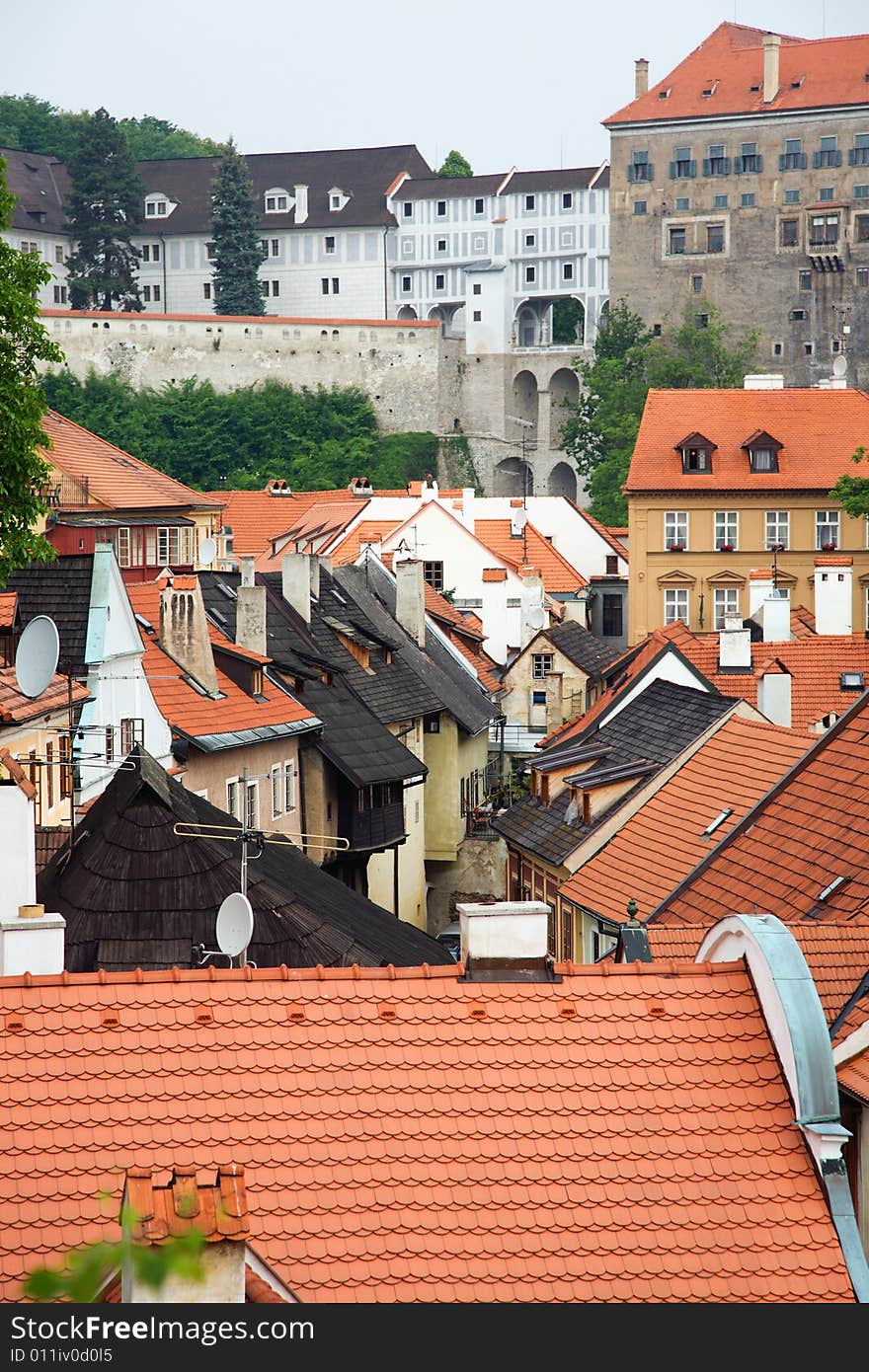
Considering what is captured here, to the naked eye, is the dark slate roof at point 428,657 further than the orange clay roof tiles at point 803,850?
Yes

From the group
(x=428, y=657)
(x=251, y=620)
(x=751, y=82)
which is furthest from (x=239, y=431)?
(x=251, y=620)

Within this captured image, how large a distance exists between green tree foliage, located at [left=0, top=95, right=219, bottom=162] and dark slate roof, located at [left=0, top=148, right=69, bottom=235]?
2.96m

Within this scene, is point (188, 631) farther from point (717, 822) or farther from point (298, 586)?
point (717, 822)

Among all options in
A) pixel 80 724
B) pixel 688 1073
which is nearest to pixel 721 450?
pixel 80 724

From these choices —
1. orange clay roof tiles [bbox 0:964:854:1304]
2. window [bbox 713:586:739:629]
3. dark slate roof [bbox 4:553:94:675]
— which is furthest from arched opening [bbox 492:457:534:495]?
orange clay roof tiles [bbox 0:964:854:1304]

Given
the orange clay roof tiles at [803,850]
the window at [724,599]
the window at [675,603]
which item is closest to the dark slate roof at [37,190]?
the window at [675,603]

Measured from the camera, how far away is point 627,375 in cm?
9081

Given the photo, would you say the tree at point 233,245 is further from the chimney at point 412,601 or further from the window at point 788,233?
the chimney at point 412,601

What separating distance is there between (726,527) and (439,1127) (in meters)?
44.0

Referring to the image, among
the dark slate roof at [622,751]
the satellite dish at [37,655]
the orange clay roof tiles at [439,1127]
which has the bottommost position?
the orange clay roof tiles at [439,1127]

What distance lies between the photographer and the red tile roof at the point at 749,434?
171ft

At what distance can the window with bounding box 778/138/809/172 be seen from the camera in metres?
92.3

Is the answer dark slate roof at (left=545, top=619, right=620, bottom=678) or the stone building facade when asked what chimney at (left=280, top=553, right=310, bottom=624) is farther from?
the stone building facade

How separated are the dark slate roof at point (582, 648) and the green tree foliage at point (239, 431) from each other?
43047 mm
